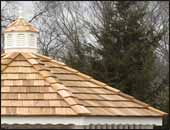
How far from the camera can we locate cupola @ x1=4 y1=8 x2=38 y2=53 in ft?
48.7

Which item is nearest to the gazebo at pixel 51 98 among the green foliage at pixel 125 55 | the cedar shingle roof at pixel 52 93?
the cedar shingle roof at pixel 52 93

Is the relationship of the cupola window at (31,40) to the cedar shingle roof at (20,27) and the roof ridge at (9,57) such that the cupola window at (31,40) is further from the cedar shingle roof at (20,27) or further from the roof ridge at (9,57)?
the roof ridge at (9,57)

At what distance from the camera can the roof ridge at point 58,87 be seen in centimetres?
1280

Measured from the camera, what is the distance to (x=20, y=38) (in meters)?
14.9

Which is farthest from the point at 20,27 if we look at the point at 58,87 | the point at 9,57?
the point at 58,87

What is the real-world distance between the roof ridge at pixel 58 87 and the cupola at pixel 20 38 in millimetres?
248

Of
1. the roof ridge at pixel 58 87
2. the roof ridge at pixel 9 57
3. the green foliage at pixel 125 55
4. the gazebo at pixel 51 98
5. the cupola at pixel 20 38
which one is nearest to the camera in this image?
the gazebo at pixel 51 98

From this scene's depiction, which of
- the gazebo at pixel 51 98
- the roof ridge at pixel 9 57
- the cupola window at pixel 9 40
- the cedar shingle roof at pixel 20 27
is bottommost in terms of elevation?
the gazebo at pixel 51 98

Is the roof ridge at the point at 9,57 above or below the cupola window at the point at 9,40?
below

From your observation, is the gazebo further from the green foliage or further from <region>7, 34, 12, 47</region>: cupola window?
the green foliage

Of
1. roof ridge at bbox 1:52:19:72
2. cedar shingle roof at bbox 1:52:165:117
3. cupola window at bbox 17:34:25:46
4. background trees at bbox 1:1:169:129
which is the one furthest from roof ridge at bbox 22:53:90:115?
background trees at bbox 1:1:169:129

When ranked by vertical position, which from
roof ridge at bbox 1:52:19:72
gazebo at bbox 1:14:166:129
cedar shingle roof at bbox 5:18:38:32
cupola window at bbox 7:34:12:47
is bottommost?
gazebo at bbox 1:14:166:129

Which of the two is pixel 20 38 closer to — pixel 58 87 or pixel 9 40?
pixel 9 40

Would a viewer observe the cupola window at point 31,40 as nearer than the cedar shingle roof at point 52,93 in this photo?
No
